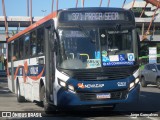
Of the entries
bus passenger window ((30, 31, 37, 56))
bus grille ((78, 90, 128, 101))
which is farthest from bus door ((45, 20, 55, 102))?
bus passenger window ((30, 31, 37, 56))

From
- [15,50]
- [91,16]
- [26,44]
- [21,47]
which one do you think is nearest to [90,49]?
[91,16]

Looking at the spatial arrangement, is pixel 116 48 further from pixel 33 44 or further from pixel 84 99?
pixel 33 44

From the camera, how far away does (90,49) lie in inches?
475

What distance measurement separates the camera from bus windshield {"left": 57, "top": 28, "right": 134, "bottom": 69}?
1195 centimetres

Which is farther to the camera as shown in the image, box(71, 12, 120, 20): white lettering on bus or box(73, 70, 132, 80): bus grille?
box(71, 12, 120, 20): white lettering on bus

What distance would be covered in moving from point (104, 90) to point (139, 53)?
1.57 metres

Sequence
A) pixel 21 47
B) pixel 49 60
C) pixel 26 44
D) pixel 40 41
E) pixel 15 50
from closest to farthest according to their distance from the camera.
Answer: pixel 49 60, pixel 40 41, pixel 26 44, pixel 21 47, pixel 15 50

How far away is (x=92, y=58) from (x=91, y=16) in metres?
1.25

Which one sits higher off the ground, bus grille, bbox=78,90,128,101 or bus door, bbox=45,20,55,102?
bus door, bbox=45,20,55,102

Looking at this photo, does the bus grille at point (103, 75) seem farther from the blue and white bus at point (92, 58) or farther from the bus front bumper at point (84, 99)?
the bus front bumper at point (84, 99)

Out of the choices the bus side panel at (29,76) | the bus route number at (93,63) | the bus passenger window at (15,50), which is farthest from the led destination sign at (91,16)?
the bus passenger window at (15,50)

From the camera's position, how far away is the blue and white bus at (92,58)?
1183 cm

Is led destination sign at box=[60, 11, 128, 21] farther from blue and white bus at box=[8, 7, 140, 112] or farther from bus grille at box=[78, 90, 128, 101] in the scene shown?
bus grille at box=[78, 90, 128, 101]

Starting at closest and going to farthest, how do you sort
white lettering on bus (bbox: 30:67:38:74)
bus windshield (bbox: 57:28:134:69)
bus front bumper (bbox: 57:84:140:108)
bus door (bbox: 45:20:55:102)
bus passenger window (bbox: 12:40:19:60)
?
bus front bumper (bbox: 57:84:140:108), bus windshield (bbox: 57:28:134:69), bus door (bbox: 45:20:55:102), white lettering on bus (bbox: 30:67:38:74), bus passenger window (bbox: 12:40:19:60)
